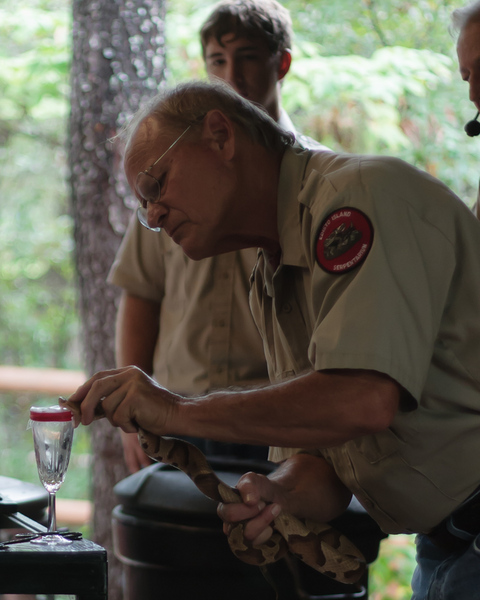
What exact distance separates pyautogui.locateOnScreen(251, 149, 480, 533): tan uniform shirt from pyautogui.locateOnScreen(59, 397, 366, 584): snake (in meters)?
0.17

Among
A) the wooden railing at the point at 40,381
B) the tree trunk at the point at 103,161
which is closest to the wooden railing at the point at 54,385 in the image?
the wooden railing at the point at 40,381

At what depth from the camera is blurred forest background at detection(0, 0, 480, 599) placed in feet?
16.8

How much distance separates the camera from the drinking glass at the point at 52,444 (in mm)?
1485

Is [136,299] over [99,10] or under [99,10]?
under

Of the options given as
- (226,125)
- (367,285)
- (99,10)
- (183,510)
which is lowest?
(183,510)

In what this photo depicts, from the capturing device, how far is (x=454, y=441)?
1469 mm

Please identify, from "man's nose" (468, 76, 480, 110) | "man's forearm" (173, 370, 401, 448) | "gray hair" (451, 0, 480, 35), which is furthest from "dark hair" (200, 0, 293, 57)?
"man's forearm" (173, 370, 401, 448)

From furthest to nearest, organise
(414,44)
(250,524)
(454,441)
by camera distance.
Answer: (414,44)
(250,524)
(454,441)

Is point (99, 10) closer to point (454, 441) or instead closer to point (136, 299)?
point (136, 299)

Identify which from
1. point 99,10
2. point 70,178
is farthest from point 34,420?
point 99,10

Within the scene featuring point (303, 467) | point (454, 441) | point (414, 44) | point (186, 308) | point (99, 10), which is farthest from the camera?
point (414, 44)

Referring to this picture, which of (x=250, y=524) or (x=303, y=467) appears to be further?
(x=303, y=467)

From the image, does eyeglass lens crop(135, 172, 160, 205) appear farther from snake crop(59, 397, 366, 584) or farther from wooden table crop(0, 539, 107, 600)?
wooden table crop(0, 539, 107, 600)

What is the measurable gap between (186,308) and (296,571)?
1.11m
